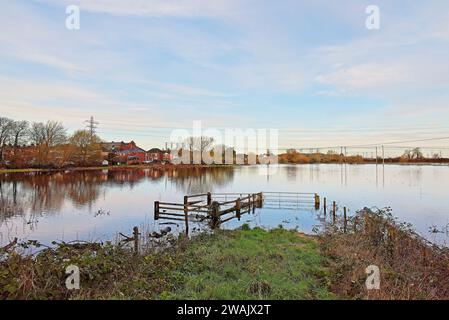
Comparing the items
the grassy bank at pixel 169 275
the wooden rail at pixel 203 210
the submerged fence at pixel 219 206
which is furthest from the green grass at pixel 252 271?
the submerged fence at pixel 219 206

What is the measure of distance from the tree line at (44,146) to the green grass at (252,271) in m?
70.2

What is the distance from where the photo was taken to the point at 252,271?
24.6ft

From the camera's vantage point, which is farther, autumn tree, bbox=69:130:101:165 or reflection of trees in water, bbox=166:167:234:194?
autumn tree, bbox=69:130:101:165

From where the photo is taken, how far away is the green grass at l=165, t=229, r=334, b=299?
19.5 feet

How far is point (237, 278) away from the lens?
7.02m

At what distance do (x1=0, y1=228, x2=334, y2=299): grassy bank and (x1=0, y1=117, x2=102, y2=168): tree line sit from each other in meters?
70.9

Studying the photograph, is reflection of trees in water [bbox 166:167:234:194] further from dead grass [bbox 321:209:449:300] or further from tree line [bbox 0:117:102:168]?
tree line [bbox 0:117:102:168]

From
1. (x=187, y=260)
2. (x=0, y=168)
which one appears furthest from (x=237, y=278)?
(x=0, y=168)

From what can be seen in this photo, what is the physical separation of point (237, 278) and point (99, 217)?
16.3 m

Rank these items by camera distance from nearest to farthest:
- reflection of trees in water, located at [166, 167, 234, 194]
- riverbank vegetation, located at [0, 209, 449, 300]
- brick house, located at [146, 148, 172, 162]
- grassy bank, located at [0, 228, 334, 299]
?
grassy bank, located at [0, 228, 334, 299], riverbank vegetation, located at [0, 209, 449, 300], reflection of trees in water, located at [166, 167, 234, 194], brick house, located at [146, 148, 172, 162]

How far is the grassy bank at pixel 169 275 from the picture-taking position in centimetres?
548

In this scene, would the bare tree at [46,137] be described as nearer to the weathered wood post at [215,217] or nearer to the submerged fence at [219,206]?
the submerged fence at [219,206]

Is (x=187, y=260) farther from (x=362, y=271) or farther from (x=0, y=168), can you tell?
(x=0, y=168)

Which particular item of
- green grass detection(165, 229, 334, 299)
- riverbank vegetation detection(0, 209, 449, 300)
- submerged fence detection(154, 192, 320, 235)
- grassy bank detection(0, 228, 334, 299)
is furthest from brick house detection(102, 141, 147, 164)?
grassy bank detection(0, 228, 334, 299)
